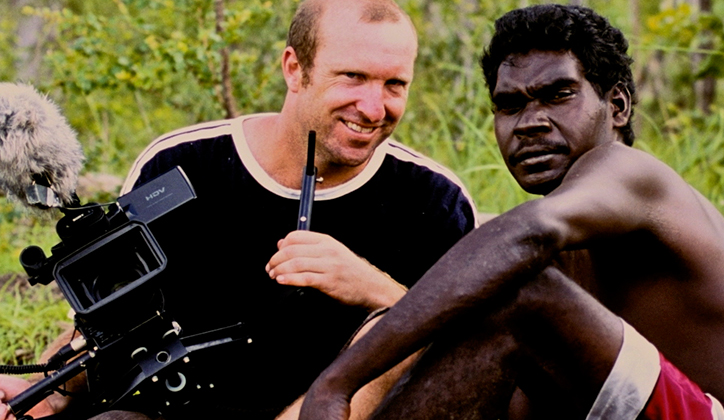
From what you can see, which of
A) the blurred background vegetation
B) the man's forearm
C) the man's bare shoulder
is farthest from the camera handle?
the man's bare shoulder

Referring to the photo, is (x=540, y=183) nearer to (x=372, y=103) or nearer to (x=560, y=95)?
(x=560, y=95)

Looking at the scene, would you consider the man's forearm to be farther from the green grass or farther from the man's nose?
the green grass

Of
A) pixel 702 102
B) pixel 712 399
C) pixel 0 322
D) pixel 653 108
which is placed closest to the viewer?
pixel 712 399

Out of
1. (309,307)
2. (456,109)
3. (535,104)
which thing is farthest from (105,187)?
(535,104)

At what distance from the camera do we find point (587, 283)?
93.7 inches

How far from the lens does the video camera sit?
2.14 meters

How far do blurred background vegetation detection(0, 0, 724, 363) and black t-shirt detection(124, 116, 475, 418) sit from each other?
0.11 metres

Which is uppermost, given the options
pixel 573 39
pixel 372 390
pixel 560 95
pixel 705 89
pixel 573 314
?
pixel 573 39

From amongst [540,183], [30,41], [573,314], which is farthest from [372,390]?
[30,41]

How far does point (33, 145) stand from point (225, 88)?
264 centimetres

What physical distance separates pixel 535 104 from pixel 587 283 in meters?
0.50

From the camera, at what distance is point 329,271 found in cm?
232

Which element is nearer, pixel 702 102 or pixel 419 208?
pixel 419 208

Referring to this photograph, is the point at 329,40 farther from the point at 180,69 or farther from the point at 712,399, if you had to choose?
the point at 180,69
